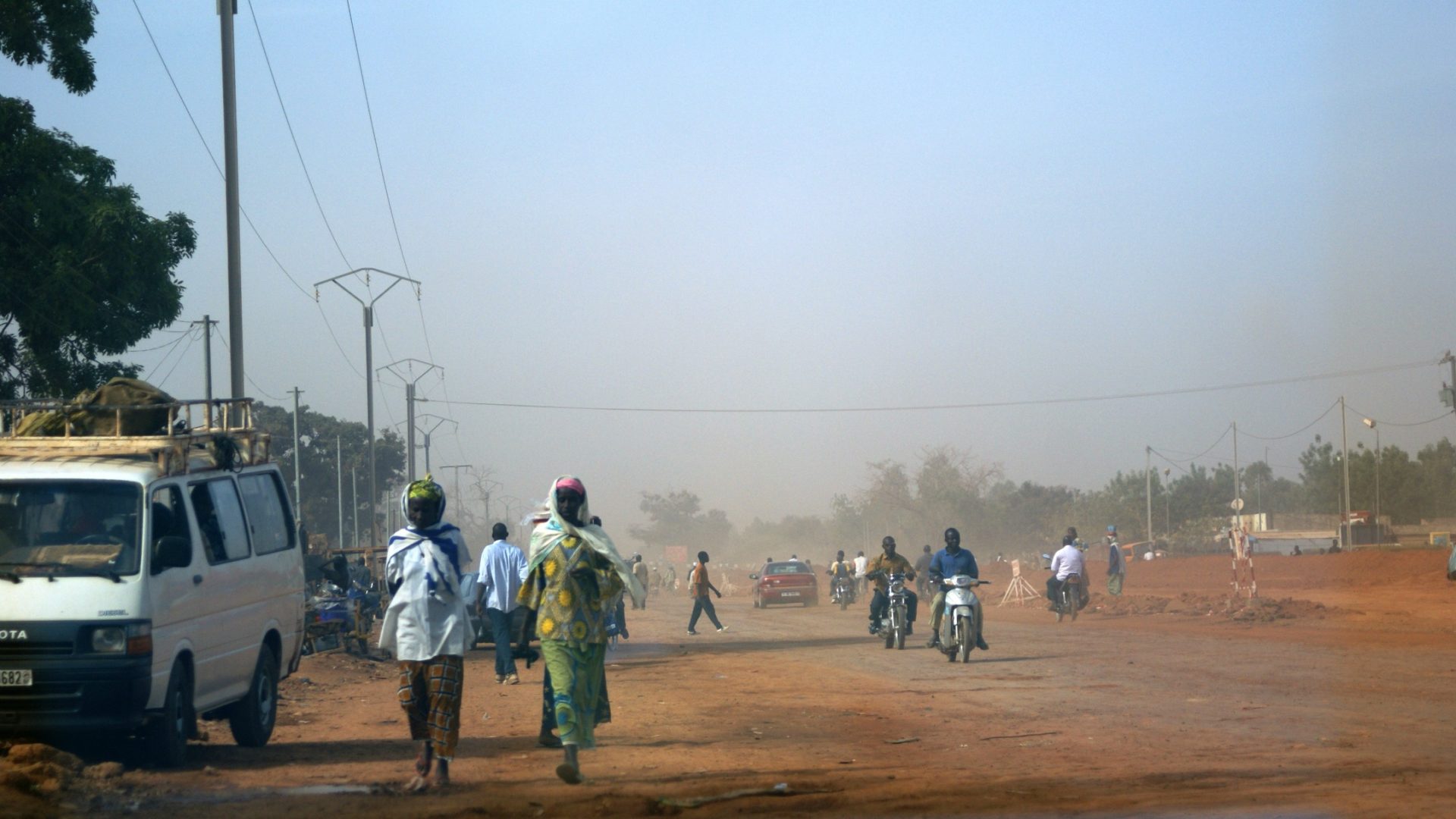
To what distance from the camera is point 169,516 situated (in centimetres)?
975

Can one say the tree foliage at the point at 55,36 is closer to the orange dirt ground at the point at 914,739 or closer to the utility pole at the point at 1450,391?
the orange dirt ground at the point at 914,739

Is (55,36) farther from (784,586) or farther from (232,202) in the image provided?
(784,586)

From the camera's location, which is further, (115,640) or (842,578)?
(842,578)

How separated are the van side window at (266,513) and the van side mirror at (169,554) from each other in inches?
69.6

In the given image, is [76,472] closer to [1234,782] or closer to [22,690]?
[22,690]

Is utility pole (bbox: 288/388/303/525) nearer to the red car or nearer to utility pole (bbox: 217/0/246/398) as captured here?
the red car

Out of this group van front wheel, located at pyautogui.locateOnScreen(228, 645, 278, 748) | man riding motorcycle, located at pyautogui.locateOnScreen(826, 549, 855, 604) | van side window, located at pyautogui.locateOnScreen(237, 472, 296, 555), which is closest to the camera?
van front wheel, located at pyautogui.locateOnScreen(228, 645, 278, 748)

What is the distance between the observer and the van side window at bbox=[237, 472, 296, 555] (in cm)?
1134

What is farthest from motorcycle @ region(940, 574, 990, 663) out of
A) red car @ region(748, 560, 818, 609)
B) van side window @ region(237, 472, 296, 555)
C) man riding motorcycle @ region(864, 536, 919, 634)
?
red car @ region(748, 560, 818, 609)

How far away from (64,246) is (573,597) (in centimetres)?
1533

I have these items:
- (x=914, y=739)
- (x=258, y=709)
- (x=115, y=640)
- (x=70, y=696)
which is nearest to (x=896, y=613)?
(x=914, y=739)

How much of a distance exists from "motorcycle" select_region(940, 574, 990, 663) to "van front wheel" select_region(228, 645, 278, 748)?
9.48 metres

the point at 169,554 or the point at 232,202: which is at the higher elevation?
the point at 232,202

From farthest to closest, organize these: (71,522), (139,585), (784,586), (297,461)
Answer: (297,461)
(784,586)
(71,522)
(139,585)
